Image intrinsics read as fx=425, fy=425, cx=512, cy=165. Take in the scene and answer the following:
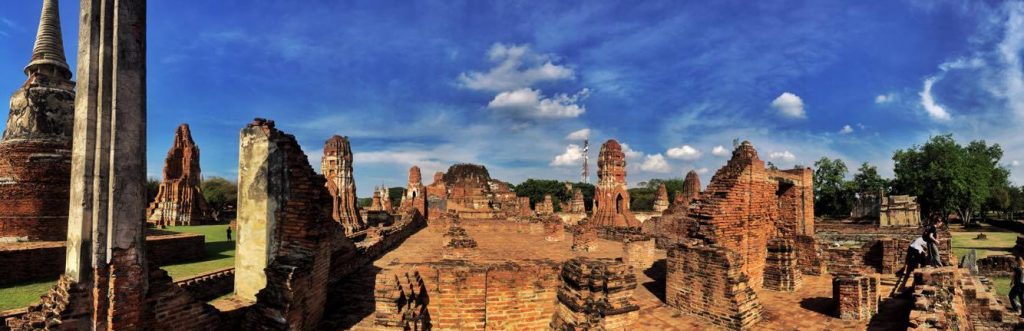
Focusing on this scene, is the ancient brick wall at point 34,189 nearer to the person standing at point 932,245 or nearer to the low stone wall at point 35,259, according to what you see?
the low stone wall at point 35,259

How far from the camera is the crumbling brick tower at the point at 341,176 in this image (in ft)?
83.1

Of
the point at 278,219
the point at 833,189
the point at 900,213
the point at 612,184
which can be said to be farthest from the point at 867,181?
the point at 278,219

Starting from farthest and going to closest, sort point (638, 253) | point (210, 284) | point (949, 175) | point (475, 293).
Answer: point (949, 175) → point (638, 253) → point (210, 284) → point (475, 293)

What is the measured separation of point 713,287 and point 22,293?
14150mm

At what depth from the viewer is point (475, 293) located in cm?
646

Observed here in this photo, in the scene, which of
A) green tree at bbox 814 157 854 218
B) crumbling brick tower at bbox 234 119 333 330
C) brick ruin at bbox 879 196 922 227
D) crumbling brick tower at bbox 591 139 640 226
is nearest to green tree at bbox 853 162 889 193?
green tree at bbox 814 157 854 218

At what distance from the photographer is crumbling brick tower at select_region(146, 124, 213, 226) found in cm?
3375

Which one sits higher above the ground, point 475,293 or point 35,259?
point 475,293

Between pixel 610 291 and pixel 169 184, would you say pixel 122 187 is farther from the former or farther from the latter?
pixel 169 184

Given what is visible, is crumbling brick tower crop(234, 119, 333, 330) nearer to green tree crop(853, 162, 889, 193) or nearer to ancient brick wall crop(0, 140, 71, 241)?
ancient brick wall crop(0, 140, 71, 241)

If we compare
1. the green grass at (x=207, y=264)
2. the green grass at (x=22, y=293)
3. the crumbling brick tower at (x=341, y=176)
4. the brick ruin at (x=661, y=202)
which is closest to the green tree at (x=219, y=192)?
the crumbling brick tower at (x=341, y=176)

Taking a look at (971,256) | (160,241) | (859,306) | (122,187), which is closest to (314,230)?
(122,187)

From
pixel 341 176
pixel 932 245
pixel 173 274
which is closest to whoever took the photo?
pixel 932 245

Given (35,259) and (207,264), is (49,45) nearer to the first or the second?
(35,259)
